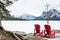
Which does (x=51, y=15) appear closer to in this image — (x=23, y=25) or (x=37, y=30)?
(x=37, y=30)

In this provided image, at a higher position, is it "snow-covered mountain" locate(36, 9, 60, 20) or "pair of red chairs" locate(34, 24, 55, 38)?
"snow-covered mountain" locate(36, 9, 60, 20)

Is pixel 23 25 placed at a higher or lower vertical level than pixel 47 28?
higher

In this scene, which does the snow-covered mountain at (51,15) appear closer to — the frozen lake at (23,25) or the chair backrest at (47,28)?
the frozen lake at (23,25)

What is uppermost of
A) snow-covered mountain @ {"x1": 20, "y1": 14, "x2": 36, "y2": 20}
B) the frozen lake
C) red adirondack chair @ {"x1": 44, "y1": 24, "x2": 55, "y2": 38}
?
snow-covered mountain @ {"x1": 20, "y1": 14, "x2": 36, "y2": 20}

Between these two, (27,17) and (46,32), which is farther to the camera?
(27,17)

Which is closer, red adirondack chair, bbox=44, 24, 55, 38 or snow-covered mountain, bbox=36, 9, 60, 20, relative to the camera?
red adirondack chair, bbox=44, 24, 55, 38

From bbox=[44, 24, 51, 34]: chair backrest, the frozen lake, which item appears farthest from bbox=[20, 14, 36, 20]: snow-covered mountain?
bbox=[44, 24, 51, 34]: chair backrest

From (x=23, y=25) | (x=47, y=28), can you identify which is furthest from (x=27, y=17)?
(x=47, y=28)

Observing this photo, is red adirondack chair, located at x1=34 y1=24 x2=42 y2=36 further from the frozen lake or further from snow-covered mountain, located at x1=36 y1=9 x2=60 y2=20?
snow-covered mountain, located at x1=36 y1=9 x2=60 y2=20

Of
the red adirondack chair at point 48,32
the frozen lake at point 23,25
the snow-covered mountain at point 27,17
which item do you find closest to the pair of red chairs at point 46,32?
the red adirondack chair at point 48,32

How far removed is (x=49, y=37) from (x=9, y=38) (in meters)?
1.76

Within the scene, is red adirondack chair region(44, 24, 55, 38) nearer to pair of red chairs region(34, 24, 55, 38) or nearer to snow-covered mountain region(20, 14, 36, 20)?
pair of red chairs region(34, 24, 55, 38)

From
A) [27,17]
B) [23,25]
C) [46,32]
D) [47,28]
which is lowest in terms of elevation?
[46,32]

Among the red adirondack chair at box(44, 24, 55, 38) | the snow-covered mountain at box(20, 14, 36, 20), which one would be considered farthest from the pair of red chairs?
the snow-covered mountain at box(20, 14, 36, 20)
